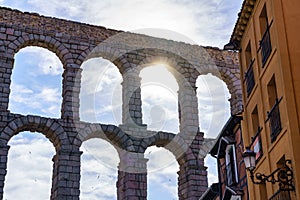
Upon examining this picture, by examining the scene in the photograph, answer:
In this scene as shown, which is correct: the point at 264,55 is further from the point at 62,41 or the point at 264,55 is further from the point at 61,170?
the point at 62,41

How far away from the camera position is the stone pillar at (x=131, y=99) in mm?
23625

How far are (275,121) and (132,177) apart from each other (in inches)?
444

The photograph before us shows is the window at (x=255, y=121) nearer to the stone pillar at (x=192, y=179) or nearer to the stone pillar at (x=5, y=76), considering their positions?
the stone pillar at (x=192, y=179)

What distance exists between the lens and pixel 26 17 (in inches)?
951

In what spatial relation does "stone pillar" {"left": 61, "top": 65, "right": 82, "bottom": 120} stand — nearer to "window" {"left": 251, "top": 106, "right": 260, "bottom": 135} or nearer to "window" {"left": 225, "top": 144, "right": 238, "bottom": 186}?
"window" {"left": 225, "top": 144, "right": 238, "bottom": 186}

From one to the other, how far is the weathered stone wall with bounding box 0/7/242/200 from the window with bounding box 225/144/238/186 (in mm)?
7152

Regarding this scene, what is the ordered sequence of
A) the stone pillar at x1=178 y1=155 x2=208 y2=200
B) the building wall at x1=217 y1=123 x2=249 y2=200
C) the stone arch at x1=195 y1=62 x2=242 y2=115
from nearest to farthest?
the building wall at x1=217 y1=123 x2=249 y2=200 → the stone pillar at x1=178 y1=155 x2=208 y2=200 → the stone arch at x1=195 y1=62 x2=242 y2=115

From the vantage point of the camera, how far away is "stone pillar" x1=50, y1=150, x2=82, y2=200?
2073cm

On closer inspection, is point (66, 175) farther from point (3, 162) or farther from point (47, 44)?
point (47, 44)

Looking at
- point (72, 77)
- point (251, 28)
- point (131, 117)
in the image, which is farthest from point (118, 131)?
point (251, 28)

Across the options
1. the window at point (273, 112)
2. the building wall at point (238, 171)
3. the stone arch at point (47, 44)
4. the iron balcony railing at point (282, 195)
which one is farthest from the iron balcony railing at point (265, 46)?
the stone arch at point (47, 44)

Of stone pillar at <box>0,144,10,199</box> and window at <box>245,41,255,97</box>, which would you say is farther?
stone pillar at <box>0,144,10,199</box>

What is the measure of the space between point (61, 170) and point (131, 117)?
169 inches

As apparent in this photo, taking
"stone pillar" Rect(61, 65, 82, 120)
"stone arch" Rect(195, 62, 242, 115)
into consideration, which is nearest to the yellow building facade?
"stone pillar" Rect(61, 65, 82, 120)
